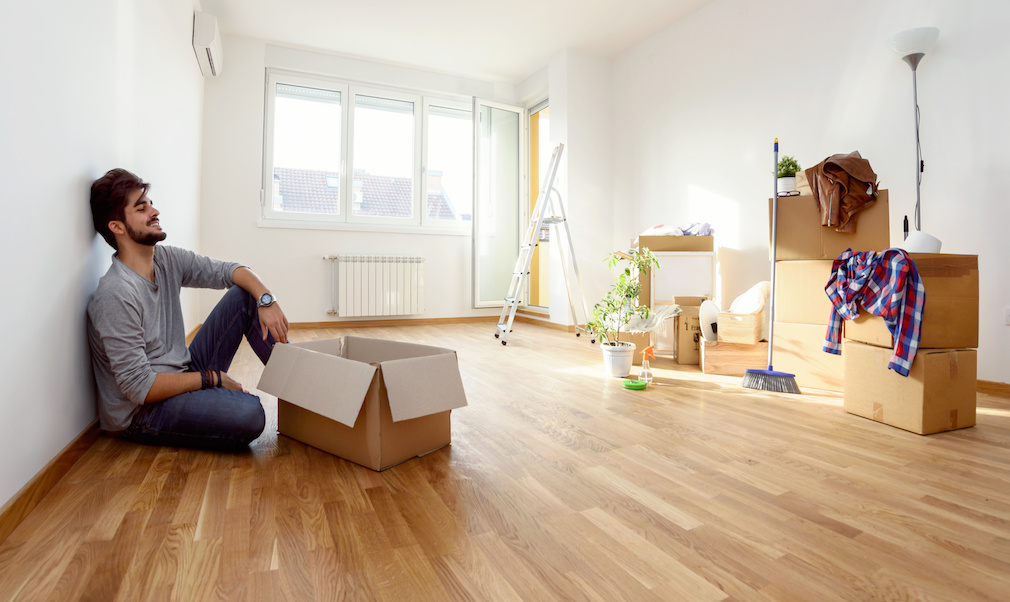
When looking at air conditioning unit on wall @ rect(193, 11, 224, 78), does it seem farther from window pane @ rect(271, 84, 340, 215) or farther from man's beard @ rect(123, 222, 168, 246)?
man's beard @ rect(123, 222, 168, 246)

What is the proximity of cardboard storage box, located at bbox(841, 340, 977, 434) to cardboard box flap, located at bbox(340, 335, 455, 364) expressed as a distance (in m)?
1.66

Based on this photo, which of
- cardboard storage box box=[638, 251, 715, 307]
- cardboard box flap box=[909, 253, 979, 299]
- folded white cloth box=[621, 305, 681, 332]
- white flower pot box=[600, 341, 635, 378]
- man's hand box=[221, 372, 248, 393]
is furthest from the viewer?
cardboard storage box box=[638, 251, 715, 307]

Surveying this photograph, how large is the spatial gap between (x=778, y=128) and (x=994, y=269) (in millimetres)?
1523

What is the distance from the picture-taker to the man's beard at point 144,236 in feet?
5.25

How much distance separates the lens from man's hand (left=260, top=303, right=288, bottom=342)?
178 centimetres

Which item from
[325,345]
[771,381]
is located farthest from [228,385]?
[771,381]

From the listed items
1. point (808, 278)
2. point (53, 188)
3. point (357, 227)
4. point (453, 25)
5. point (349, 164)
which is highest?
point (453, 25)

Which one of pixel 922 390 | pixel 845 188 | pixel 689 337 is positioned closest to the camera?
pixel 922 390

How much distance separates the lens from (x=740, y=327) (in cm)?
283

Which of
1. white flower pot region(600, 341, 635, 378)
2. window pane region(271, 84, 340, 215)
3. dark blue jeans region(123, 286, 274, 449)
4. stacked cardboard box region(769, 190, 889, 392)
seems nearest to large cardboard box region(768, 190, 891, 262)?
stacked cardboard box region(769, 190, 889, 392)

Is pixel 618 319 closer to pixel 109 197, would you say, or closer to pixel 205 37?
pixel 109 197

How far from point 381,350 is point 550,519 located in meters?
0.92

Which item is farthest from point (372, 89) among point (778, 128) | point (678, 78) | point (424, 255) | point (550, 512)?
point (550, 512)

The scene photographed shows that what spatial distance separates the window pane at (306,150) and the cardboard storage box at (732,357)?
373cm
